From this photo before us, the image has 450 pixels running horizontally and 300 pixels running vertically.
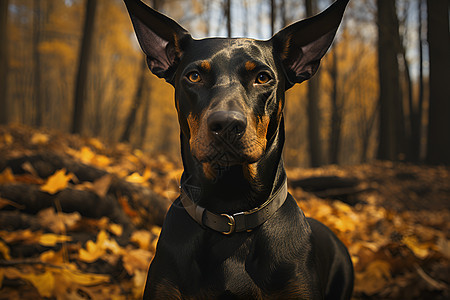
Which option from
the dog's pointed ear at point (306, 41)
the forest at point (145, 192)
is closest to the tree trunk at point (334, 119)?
the forest at point (145, 192)

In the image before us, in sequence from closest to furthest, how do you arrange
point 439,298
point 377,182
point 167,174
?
1. point 439,298
2. point 167,174
3. point 377,182

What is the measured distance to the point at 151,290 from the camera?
1680 mm

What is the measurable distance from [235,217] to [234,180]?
0.19 meters

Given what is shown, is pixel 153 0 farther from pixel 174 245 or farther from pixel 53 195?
pixel 174 245

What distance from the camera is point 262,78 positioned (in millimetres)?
1710

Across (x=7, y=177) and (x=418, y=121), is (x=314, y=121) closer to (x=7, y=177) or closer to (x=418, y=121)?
(x=418, y=121)

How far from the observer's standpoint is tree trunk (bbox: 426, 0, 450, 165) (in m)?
9.94

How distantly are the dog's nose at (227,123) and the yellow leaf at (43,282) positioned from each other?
5.50ft

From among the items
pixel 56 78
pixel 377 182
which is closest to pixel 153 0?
pixel 377 182

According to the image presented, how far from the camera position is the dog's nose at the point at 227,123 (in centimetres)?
137

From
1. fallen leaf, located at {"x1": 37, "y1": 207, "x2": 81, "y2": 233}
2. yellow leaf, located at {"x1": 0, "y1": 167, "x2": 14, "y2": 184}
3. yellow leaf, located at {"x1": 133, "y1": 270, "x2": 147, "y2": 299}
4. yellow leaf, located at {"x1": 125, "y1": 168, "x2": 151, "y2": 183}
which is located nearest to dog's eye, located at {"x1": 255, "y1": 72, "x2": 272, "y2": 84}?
yellow leaf, located at {"x1": 125, "y1": 168, "x2": 151, "y2": 183}

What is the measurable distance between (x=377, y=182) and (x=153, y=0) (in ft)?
33.7

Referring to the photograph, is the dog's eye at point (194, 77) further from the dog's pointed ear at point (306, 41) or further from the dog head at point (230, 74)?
the dog's pointed ear at point (306, 41)

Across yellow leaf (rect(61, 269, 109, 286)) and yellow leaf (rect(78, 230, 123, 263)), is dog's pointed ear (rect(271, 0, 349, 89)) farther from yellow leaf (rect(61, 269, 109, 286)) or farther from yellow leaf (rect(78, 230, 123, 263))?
yellow leaf (rect(78, 230, 123, 263))
